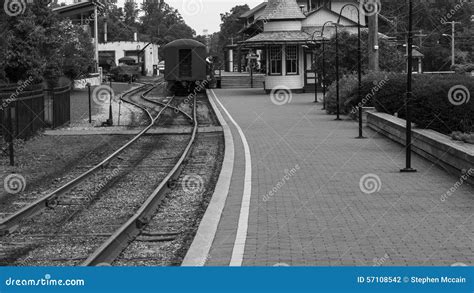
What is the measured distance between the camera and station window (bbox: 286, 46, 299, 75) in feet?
187

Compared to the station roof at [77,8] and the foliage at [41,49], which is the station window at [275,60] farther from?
the station roof at [77,8]

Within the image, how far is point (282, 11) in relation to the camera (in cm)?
5862

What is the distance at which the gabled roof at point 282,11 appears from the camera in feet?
190

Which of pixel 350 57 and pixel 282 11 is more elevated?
pixel 282 11

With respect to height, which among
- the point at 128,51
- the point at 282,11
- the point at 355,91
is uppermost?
the point at 282,11

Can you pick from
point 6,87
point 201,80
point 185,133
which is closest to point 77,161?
point 6,87

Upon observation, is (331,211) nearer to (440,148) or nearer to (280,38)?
(440,148)

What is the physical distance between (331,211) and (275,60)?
45.4 m

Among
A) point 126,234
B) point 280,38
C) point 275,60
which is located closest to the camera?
point 126,234

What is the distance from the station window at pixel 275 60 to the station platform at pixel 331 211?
34.3 meters

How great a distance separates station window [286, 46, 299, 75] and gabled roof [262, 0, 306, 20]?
2.33 meters

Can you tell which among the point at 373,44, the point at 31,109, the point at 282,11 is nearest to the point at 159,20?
the point at 282,11

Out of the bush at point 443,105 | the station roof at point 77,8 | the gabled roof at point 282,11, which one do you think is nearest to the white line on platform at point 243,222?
the bush at point 443,105

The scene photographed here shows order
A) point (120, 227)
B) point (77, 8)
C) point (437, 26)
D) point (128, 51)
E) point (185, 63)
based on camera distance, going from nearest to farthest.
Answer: point (120, 227) < point (185, 63) < point (77, 8) < point (437, 26) < point (128, 51)
